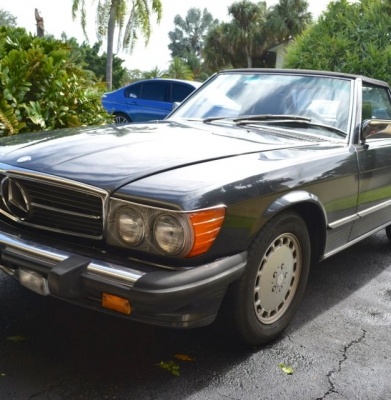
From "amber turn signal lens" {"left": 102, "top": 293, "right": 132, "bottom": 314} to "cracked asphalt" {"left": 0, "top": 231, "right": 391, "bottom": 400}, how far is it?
45 cm

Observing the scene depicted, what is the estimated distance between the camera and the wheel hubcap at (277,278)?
2934 millimetres

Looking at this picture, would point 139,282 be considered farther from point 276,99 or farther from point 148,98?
point 148,98

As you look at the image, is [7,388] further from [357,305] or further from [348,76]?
[348,76]

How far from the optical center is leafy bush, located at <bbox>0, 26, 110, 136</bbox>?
18.3 ft

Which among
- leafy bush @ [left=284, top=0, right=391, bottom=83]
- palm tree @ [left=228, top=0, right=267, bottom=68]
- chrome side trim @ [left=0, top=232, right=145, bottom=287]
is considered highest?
palm tree @ [left=228, top=0, right=267, bottom=68]

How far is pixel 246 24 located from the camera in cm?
4397

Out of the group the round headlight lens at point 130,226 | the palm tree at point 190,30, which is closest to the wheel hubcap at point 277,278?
the round headlight lens at point 130,226

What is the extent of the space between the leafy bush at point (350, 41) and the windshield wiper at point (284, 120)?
6471 mm

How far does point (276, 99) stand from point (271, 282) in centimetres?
157

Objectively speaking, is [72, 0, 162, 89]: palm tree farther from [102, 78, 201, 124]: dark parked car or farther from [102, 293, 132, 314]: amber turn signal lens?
[102, 293, 132, 314]: amber turn signal lens

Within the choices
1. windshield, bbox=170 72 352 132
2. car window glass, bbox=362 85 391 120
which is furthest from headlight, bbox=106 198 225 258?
car window glass, bbox=362 85 391 120

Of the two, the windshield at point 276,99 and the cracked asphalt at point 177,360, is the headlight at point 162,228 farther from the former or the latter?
the windshield at point 276,99

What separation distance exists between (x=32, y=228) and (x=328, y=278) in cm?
253

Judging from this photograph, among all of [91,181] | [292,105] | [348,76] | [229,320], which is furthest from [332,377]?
[348,76]
